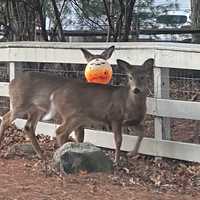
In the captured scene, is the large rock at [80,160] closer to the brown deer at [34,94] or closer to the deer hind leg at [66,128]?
the deer hind leg at [66,128]

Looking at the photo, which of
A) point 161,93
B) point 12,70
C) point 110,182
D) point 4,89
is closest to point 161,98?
point 161,93

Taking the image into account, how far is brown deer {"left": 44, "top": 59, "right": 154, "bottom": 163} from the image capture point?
8586mm

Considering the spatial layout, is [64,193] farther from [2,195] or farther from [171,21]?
[171,21]

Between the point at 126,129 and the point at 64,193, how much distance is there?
2.85 metres

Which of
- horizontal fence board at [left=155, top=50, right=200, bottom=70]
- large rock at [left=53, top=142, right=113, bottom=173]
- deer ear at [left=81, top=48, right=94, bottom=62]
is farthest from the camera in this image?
deer ear at [left=81, top=48, right=94, bottom=62]

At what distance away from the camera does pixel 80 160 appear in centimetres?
795

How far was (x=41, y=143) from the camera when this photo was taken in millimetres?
10336

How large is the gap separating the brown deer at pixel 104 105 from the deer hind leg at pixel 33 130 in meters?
0.41

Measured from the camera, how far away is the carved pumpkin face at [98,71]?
29.4 ft

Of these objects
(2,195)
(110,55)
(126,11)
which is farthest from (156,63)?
(126,11)

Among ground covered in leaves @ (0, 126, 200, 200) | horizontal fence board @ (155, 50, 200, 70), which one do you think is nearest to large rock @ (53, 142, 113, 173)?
ground covered in leaves @ (0, 126, 200, 200)

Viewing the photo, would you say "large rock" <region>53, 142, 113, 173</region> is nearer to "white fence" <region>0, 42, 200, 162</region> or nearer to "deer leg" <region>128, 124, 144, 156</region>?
"deer leg" <region>128, 124, 144, 156</region>

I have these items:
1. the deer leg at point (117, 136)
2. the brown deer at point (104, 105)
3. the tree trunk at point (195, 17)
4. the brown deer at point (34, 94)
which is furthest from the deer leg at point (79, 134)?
the tree trunk at point (195, 17)

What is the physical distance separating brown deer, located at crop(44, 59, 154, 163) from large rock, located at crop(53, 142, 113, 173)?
529 millimetres
